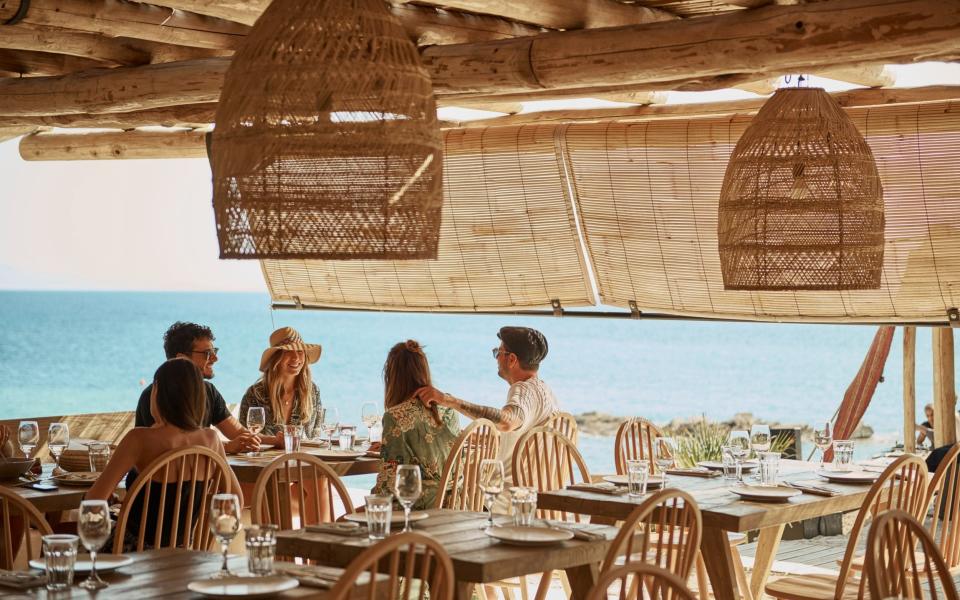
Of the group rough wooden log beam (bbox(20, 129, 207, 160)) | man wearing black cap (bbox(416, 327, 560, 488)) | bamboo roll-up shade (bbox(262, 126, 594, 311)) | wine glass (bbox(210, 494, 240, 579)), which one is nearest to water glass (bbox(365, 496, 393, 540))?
wine glass (bbox(210, 494, 240, 579))

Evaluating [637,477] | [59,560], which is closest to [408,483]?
[59,560]

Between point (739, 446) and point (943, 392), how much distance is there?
125 inches

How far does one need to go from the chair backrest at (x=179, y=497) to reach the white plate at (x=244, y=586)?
1148 millimetres

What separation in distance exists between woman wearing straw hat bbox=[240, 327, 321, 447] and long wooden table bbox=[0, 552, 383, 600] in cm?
297

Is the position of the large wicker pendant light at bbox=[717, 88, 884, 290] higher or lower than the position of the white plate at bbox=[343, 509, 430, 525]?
higher

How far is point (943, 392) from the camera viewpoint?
775cm

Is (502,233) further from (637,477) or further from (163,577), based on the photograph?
(163,577)

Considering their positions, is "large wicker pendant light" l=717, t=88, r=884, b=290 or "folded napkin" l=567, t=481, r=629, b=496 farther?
"folded napkin" l=567, t=481, r=629, b=496

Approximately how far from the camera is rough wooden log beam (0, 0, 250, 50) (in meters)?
5.10

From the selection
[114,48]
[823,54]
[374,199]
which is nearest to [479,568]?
[374,199]

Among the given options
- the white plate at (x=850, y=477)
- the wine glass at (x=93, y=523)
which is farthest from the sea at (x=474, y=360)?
the wine glass at (x=93, y=523)

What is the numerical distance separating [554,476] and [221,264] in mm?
29756

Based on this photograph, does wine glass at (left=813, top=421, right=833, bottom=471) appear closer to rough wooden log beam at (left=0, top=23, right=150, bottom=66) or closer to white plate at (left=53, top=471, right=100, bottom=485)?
white plate at (left=53, top=471, right=100, bottom=485)

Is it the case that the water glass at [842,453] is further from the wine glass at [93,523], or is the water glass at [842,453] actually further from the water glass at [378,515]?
the wine glass at [93,523]
